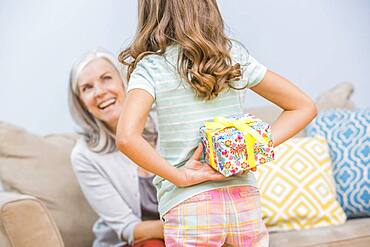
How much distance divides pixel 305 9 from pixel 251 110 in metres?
0.63

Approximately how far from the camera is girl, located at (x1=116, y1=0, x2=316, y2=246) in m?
1.37

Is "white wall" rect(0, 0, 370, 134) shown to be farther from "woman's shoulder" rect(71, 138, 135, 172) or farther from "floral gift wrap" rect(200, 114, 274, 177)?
"floral gift wrap" rect(200, 114, 274, 177)

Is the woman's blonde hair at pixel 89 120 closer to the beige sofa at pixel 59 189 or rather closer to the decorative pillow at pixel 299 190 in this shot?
the beige sofa at pixel 59 189

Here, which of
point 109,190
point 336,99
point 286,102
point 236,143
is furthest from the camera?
point 336,99

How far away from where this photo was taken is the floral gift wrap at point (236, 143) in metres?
1.33

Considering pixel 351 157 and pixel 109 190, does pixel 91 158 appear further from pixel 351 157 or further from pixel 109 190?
pixel 351 157

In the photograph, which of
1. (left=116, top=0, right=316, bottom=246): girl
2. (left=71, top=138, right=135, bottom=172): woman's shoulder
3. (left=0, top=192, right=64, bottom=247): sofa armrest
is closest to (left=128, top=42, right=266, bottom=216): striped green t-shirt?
(left=116, top=0, right=316, bottom=246): girl

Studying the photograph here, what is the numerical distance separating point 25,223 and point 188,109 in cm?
61

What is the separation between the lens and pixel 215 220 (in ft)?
4.52

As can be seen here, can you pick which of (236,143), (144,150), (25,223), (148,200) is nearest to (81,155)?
(148,200)

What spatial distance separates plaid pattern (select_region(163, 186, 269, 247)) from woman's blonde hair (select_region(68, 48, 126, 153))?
780mm

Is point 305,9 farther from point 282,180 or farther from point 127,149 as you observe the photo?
point 127,149

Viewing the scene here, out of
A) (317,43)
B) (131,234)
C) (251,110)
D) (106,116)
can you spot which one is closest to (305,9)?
(317,43)

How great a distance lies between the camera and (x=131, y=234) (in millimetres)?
2043
